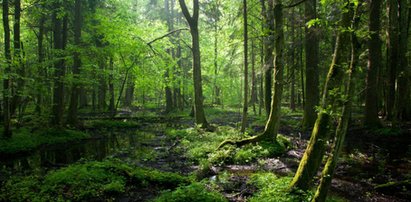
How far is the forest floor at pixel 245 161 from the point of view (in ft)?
24.6

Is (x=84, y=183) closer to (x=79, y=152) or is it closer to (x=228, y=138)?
(x=79, y=152)

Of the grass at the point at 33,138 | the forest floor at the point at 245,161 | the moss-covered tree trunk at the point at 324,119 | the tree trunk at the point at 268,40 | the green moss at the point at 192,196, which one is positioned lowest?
the forest floor at the point at 245,161

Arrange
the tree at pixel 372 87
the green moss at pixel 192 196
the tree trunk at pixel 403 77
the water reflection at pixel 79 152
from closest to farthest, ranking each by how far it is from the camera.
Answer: the green moss at pixel 192 196 < the water reflection at pixel 79 152 < the tree at pixel 372 87 < the tree trunk at pixel 403 77

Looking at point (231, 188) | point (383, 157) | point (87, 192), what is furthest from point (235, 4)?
point (87, 192)

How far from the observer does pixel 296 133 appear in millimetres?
16422

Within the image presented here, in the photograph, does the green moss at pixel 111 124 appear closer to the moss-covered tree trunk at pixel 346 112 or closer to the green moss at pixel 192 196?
the green moss at pixel 192 196

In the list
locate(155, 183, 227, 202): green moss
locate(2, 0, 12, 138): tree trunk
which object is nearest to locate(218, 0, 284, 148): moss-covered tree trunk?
locate(155, 183, 227, 202): green moss

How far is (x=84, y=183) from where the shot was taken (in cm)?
762

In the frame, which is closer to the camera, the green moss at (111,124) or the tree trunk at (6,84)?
the tree trunk at (6,84)

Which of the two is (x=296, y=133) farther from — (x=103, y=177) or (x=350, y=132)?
(x=103, y=177)

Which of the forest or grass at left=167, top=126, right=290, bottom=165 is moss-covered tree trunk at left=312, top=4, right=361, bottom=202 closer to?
the forest

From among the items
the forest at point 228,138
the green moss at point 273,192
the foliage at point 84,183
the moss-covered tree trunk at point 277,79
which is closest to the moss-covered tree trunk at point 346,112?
the forest at point 228,138

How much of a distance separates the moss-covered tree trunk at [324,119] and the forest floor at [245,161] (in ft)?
4.76

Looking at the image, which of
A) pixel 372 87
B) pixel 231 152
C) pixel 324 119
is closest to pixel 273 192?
pixel 324 119
